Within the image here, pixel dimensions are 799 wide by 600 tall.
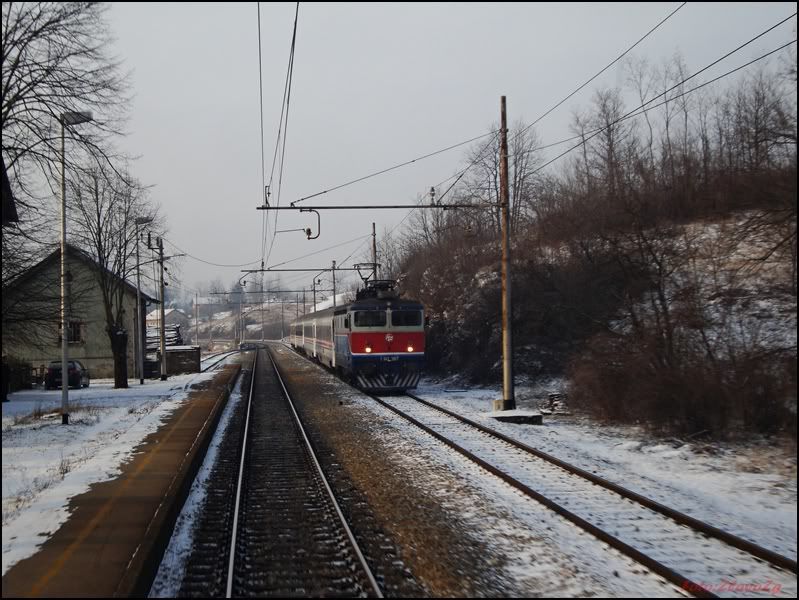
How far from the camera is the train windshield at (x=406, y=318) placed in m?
22.8

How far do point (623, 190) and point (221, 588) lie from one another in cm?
1711

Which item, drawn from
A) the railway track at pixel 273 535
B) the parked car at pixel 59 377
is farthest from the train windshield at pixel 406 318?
the parked car at pixel 59 377

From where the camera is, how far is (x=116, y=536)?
695 centimetres

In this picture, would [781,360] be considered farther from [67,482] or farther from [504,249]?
[67,482]

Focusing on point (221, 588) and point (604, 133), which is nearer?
point (221, 588)

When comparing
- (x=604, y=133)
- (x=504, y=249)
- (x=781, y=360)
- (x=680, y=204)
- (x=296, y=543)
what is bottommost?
(x=296, y=543)

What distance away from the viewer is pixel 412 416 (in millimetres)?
17188

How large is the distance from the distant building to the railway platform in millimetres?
9724

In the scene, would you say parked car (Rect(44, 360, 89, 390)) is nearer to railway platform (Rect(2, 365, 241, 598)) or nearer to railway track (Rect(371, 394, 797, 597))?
railway platform (Rect(2, 365, 241, 598))

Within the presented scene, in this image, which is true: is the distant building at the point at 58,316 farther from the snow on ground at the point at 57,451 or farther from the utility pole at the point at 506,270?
the utility pole at the point at 506,270

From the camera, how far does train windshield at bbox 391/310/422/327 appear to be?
22.8 meters

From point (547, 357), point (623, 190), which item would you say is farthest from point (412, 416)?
point (623, 190)

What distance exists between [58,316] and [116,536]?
14.7 meters

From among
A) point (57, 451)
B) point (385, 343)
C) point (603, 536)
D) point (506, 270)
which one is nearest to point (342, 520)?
point (603, 536)
